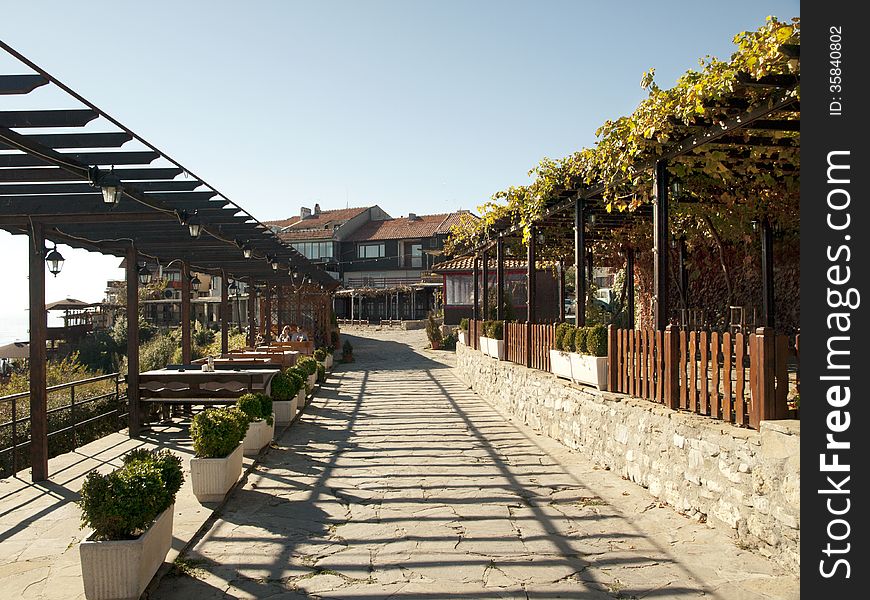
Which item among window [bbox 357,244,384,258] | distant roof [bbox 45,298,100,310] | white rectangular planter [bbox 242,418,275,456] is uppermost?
window [bbox 357,244,384,258]

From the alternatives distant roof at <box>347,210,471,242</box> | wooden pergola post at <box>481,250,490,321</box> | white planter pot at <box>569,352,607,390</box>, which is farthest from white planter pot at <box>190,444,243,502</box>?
distant roof at <box>347,210,471,242</box>

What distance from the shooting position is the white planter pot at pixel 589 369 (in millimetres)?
8742

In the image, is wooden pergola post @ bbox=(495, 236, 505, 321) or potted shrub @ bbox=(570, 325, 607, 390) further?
wooden pergola post @ bbox=(495, 236, 505, 321)

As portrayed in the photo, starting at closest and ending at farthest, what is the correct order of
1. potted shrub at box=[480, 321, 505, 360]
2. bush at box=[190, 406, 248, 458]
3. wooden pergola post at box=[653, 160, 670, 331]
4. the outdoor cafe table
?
bush at box=[190, 406, 248, 458], wooden pergola post at box=[653, 160, 670, 331], the outdoor cafe table, potted shrub at box=[480, 321, 505, 360]

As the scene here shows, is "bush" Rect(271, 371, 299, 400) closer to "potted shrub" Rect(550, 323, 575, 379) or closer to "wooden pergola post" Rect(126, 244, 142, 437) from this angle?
"wooden pergola post" Rect(126, 244, 142, 437)

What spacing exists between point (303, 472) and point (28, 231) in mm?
4381

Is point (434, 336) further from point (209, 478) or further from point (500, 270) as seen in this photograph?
point (209, 478)

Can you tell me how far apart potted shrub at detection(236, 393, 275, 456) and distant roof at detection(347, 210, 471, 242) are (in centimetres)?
4470

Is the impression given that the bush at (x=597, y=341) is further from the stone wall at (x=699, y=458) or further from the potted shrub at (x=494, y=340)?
the potted shrub at (x=494, y=340)

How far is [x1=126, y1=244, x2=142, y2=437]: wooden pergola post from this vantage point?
10742 mm

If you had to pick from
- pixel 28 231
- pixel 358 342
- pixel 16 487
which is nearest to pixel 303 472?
pixel 16 487

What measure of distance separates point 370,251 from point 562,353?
1911 inches

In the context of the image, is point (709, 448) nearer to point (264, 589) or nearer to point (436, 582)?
point (436, 582)

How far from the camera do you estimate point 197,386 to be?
11148 millimetres
